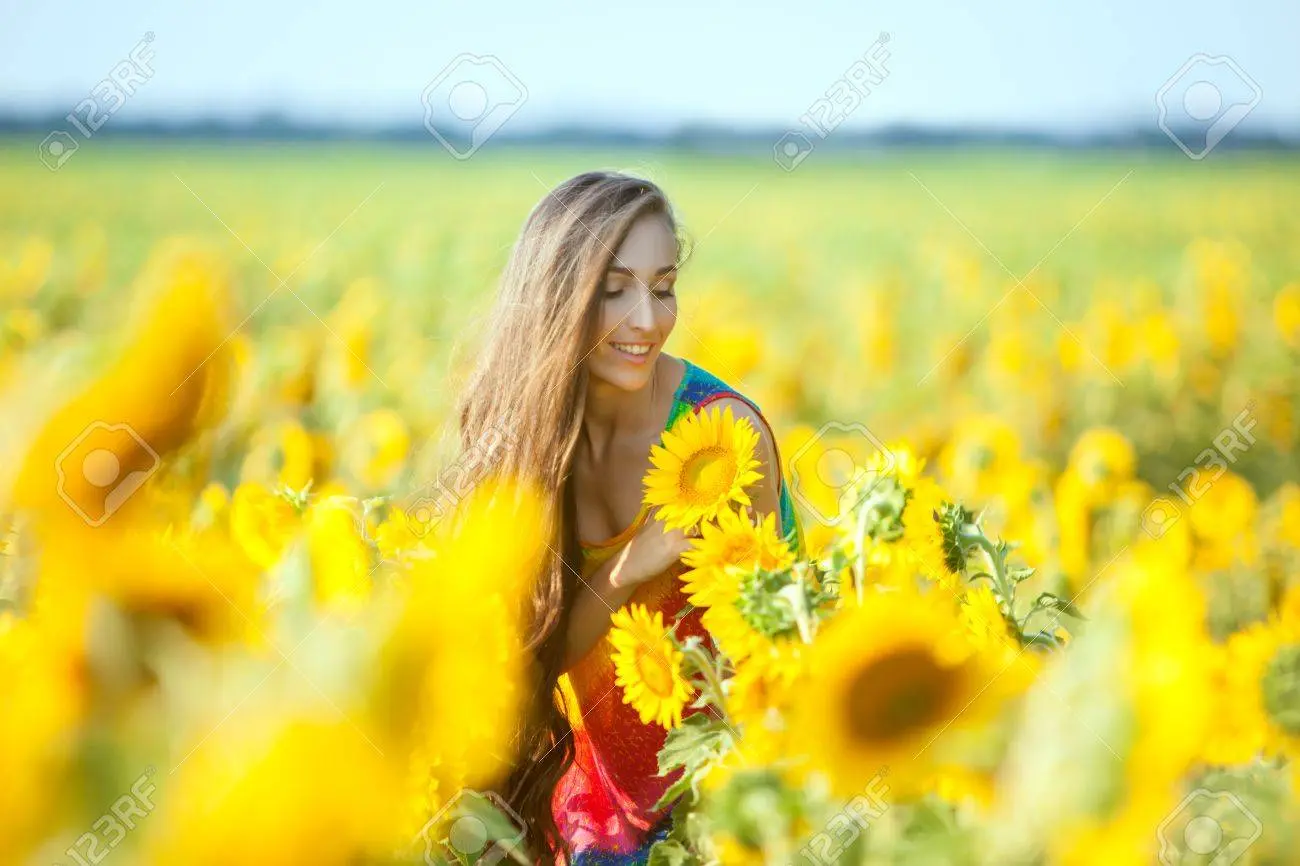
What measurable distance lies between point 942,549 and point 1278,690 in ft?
1.09

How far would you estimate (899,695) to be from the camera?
2.26 feet

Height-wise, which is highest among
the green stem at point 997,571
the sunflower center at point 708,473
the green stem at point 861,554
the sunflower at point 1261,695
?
the sunflower center at point 708,473

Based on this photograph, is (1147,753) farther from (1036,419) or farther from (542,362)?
(1036,419)

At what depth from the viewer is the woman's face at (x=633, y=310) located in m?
1.95

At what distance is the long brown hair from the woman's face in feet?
0.06

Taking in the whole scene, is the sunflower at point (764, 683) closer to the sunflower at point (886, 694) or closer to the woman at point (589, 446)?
the sunflower at point (886, 694)

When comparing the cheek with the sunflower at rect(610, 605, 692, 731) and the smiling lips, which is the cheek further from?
the sunflower at rect(610, 605, 692, 731)

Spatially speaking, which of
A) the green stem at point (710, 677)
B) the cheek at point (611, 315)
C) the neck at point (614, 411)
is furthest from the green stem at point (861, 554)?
the neck at point (614, 411)

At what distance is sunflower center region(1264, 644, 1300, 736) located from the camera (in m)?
1.12

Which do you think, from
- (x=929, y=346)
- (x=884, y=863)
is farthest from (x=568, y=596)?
(x=929, y=346)

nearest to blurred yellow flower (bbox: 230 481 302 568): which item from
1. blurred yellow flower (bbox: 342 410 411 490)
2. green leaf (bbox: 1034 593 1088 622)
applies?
green leaf (bbox: 1034 593 1088 622)

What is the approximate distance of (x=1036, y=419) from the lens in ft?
15.9

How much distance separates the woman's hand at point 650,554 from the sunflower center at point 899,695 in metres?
0.89

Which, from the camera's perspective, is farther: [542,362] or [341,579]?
[542,362]
